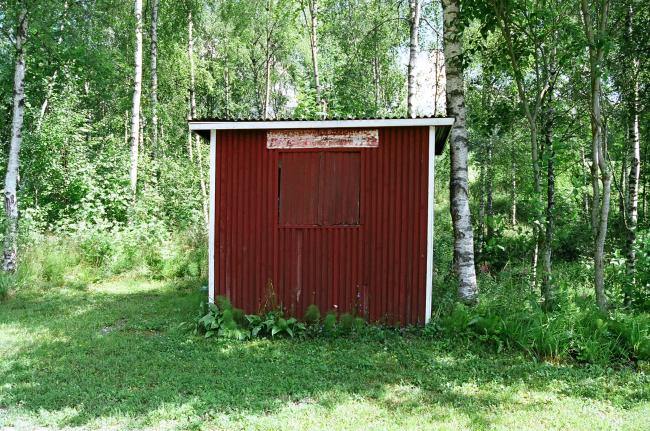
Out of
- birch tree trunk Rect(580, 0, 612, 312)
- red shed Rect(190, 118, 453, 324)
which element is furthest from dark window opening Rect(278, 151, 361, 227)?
birch tree trunk Rect(580, 0, 612, 312)

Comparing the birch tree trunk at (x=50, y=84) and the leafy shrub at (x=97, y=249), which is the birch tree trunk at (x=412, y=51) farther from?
the birch tree trunk at (x=50, y=84)

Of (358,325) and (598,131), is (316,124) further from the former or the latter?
(598,131)

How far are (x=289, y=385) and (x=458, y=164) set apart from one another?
150 inches

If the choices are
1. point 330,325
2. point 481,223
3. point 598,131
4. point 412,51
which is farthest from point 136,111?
point 598,131

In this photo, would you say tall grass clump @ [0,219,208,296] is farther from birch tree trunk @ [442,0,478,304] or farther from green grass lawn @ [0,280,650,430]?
birch tree trunk @ [442,0,478,304]

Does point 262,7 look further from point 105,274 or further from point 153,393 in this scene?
point 153,393

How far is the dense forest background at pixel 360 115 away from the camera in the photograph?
22.7ft

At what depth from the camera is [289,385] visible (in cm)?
452

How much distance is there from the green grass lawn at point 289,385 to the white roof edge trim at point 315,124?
280cm

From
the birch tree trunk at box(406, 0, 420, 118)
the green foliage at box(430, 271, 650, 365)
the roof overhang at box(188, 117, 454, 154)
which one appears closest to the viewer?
the green foliage at box(430, 271, 650, 365)

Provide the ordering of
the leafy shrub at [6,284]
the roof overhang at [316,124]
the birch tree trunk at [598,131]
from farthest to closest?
the leafy shrub at [6,284] → the roof overhang at [316,124] → the birch tree trunk at [598,131]

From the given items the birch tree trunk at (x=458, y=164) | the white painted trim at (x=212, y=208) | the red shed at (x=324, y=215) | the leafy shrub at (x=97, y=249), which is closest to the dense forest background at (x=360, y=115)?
the leafy shrub at (x=97, y=249)

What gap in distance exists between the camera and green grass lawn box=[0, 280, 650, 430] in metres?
3.80

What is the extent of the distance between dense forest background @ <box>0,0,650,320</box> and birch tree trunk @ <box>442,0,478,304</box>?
22 cm
